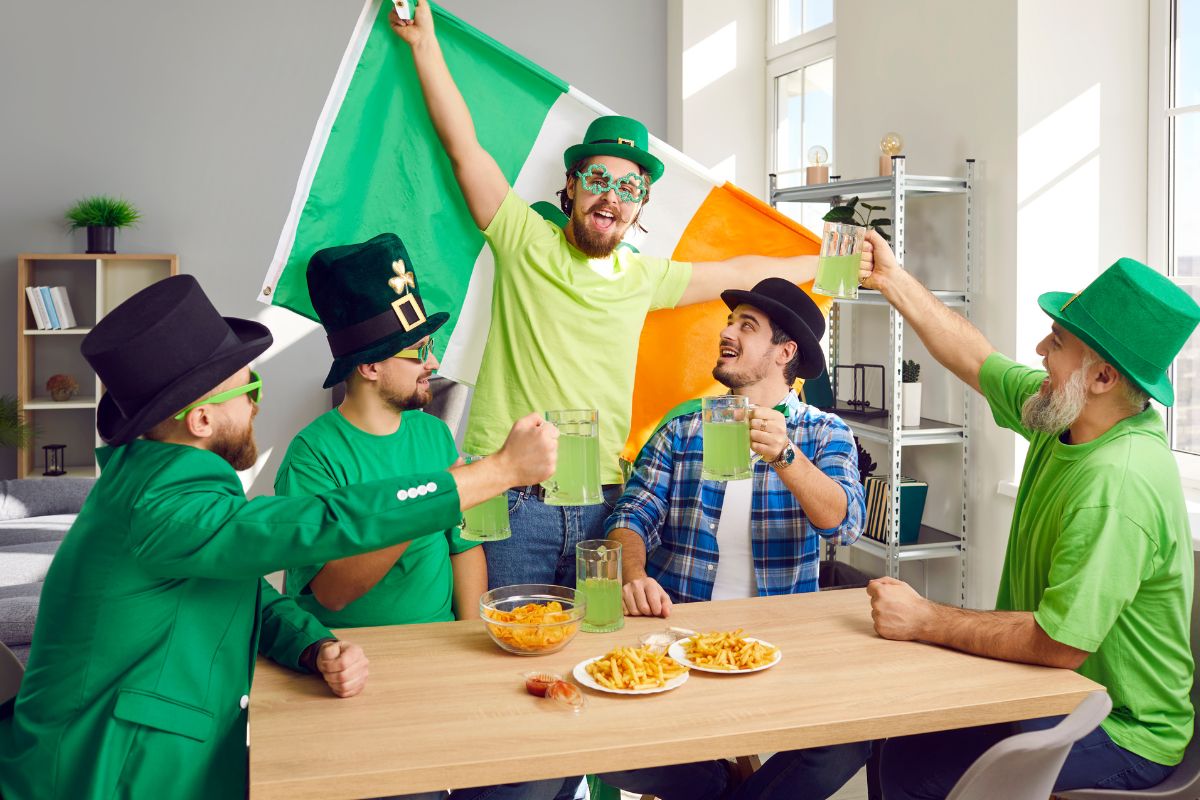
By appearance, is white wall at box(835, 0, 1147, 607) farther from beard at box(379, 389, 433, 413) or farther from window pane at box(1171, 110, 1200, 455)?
beard at box(379, 389, 433, 413)

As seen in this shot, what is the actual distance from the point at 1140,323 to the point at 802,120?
398 cm

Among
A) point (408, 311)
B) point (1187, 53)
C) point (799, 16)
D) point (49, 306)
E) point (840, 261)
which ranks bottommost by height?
point (408, 311)

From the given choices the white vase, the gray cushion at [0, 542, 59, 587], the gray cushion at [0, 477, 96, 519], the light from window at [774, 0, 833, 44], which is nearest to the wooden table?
the white vase

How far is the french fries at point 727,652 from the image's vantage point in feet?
6.01

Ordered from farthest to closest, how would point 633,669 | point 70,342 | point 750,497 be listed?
point 70,342 → point 750,497 → point 633,669

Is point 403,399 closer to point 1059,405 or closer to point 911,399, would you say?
point 1059,405

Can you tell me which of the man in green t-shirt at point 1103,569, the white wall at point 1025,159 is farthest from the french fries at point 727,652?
the white wall at point 1025,159

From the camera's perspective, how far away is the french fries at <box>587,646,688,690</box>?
1.73 meters

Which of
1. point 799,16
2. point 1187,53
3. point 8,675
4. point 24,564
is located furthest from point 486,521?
point 799,16

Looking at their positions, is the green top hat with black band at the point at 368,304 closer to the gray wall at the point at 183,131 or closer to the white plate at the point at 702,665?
the white plate at the point at 702,665

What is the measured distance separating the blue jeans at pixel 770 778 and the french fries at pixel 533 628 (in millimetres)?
→ 462

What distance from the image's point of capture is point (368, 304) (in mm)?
2189

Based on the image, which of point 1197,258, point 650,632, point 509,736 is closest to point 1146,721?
point 650,632

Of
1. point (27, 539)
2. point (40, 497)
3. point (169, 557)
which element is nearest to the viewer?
point (169, 557)
